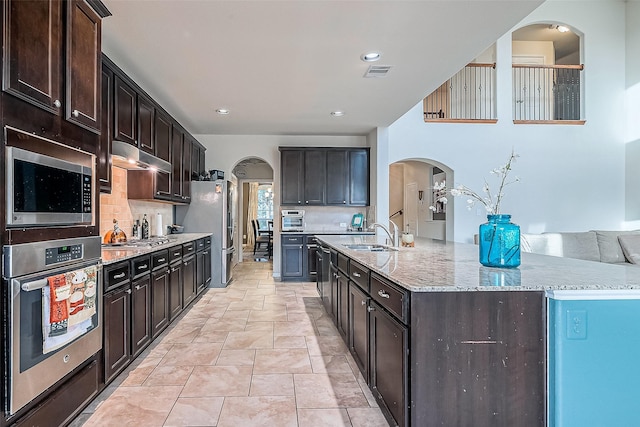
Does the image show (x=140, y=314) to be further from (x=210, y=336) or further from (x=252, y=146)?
(x=252, y=146)

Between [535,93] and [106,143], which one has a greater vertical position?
[535,93]

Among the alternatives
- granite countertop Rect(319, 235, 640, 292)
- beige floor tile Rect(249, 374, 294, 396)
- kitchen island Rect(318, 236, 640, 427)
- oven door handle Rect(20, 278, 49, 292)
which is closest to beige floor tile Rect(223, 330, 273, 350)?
beige floor tile Rect(249, 374, 294, 396)

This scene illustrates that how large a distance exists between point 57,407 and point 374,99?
4.02 m

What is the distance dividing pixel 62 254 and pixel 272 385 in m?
1.50

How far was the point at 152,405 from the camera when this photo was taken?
2.23 meters

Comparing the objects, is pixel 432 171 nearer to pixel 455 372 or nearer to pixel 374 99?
pixel 374 99

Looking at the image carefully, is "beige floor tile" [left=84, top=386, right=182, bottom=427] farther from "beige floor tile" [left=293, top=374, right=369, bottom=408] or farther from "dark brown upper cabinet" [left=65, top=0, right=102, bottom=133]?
"dark brown upper cabinet" [left=65, top=0, right=102, bottom=133]

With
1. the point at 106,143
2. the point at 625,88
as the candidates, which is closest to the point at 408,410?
the point at 106,143

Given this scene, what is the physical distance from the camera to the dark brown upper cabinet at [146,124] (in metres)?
3.60

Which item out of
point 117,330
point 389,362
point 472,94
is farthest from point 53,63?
point 472,94

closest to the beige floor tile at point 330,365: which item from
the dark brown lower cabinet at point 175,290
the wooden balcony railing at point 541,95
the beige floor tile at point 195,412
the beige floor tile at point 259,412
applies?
the beige floor tile at point 259,412

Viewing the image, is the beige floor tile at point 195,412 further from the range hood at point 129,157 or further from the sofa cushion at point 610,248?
the sofa cushion at point 610,248

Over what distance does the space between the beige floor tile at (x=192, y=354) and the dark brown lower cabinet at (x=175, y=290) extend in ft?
1.92

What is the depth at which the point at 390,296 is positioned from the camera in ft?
5.98
